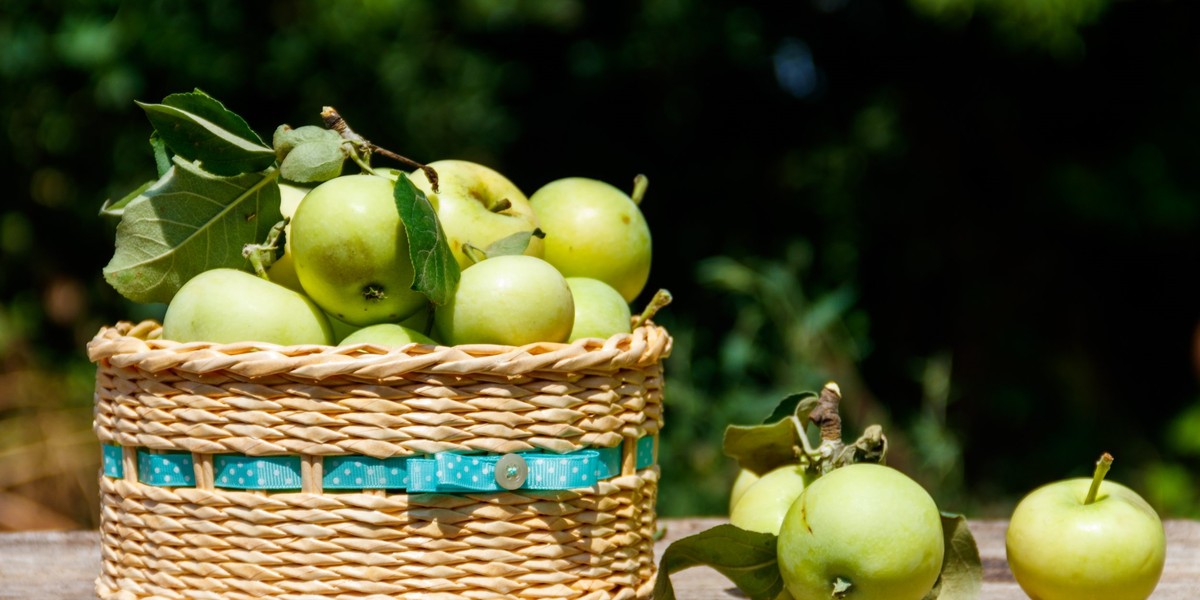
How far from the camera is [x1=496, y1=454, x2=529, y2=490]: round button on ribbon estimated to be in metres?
1.25

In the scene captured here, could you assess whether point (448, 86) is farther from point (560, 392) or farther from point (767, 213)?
point (560, 392)

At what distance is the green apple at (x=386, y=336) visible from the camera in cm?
130

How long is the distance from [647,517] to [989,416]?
3125mm

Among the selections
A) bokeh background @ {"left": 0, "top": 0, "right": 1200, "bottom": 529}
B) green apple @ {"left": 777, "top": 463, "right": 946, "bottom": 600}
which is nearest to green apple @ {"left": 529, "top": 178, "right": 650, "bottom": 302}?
green apple @ {"left": 777, "top": 463, "right": 946, "bottom": 600}

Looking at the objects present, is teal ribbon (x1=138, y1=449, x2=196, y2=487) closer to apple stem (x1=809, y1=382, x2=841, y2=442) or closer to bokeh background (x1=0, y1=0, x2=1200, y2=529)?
apple stem (x1=809, y1=382, x2=841, y2=442)

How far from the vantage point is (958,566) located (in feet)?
4.76

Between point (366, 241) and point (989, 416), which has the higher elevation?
point (366, 241)

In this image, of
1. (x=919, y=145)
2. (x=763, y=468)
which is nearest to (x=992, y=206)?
(x=919, y=145)

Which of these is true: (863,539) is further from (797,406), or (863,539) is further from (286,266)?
(286,266)

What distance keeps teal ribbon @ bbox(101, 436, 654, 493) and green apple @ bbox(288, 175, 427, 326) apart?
20 cm

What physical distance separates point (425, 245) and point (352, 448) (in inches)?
8.9

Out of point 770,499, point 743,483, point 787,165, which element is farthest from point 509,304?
point 787,165

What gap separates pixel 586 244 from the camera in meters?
1.57

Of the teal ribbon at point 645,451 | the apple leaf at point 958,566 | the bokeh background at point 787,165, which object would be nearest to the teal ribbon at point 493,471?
the teal ribbon at point 645,451
